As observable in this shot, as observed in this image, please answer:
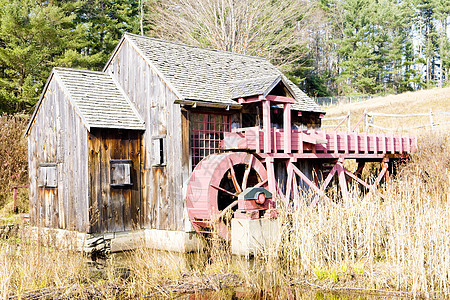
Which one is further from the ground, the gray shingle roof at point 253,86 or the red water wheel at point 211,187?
the gray shingle roof at point 253,86

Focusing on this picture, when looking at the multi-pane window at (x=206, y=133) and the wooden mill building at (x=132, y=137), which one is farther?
the multi-pane window at (x=206, y=133)

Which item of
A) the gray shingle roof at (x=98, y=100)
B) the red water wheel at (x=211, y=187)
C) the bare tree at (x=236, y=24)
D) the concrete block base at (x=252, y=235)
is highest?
the bare tree at (x=236, y=24)

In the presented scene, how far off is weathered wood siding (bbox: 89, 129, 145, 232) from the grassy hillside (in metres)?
18.6

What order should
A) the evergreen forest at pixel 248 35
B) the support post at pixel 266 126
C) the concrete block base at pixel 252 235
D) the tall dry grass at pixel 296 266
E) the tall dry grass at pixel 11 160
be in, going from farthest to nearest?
the evergreen forest at pixel 248 35 → the tall dry grass at pixel 11 160 → the support post at pixel 266 126 → the concrete block base at pixel 252 235 → the tall dry grass at pixel 296 266

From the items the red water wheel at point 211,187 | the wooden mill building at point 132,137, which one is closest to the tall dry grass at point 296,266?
the red water wheel at point 211,187

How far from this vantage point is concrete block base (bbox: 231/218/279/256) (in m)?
10.8

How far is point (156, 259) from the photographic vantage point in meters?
9.38

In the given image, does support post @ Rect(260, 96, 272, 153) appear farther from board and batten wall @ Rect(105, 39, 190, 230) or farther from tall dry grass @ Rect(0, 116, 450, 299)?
tall dry grass @ Rect(0, 116, 450, 299)

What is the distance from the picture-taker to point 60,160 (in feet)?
45.8

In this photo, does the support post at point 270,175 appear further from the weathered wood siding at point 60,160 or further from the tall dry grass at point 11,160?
the tall dry grass at point 11,160

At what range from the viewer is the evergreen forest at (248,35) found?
969 inches

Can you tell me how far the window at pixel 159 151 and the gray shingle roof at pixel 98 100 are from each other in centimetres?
75

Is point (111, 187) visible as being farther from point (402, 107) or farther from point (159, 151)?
point (402, 107)

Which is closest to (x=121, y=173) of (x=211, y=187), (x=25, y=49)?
(x=211, y=187)
